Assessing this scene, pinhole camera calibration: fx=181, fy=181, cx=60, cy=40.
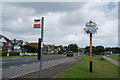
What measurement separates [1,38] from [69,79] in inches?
2640

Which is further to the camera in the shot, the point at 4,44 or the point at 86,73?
the point at 4,44

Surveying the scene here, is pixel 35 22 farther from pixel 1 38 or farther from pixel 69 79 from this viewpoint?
pixel 1 38

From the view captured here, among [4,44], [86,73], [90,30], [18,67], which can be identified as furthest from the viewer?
[4,44]

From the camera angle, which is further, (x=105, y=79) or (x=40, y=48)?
(x=105, y=79)

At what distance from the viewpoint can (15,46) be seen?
85875mm

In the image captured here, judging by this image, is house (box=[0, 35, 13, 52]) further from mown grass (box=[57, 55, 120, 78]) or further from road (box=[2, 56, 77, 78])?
mown grass (box=[57, 55, 120, 78])

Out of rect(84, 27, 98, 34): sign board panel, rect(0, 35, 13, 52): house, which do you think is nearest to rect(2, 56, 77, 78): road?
rect(84, 27, 98, 34): sign board panel

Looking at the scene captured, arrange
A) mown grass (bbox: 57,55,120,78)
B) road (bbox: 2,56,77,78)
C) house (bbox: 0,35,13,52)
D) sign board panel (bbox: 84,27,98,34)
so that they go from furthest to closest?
1. house (bbox: 0,35,13,52)
2. sign board panel (bbox: 84,27,98,34)
3. road (bbox: 2,56,77,78)
4. mown grass (bbox: 57,55,120,78)

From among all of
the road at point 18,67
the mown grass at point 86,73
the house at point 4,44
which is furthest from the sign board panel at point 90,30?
A: the house at point 4,44

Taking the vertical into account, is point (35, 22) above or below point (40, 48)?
above

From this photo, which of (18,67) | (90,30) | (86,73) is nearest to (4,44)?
(18,67)

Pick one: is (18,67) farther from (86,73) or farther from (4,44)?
(4,44)

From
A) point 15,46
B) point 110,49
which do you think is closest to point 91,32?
point 15,46

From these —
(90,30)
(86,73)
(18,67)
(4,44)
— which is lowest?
(18,67)
